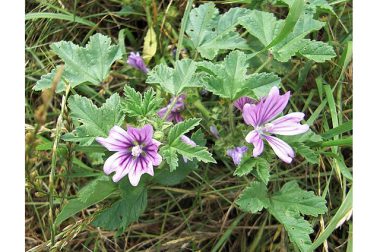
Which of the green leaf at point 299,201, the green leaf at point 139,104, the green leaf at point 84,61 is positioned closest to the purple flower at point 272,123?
the green leaf at point 299,201

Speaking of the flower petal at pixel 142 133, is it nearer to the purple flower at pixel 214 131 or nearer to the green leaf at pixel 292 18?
the purple flower at pixel 214 131

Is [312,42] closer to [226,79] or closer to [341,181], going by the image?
[226,79]

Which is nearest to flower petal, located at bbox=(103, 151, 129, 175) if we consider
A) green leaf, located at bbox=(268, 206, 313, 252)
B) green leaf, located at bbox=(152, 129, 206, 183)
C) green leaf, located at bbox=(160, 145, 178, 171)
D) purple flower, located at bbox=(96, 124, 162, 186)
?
purple flower, located at bbox=(96, 124, 162, 186)

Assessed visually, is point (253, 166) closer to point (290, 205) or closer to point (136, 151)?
point (290, 205)

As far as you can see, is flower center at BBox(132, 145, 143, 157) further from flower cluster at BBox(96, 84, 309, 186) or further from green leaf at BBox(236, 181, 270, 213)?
green leaf at BBox(236, 181, 270, 213)

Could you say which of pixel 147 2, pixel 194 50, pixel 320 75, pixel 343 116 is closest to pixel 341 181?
pixel 343 116

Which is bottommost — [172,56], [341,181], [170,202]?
[170,202]

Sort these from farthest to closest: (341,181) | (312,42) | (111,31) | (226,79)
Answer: (111,31) → (341,181) → (312,42) → (226,79)

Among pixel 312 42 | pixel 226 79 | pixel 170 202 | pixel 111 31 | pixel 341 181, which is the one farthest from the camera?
pixel 111 31
